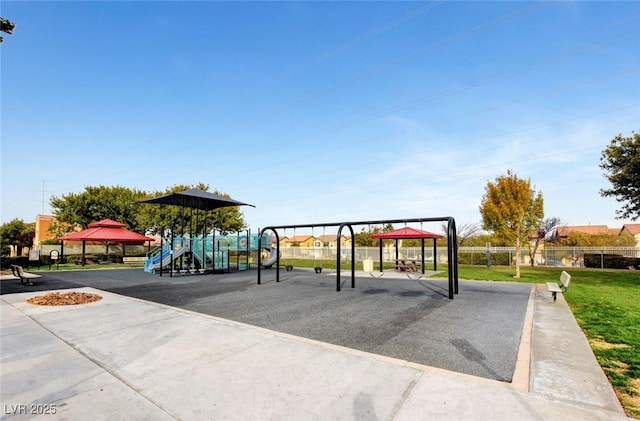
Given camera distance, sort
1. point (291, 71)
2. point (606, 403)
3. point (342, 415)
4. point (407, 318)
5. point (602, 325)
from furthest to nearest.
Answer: point (291, 71) < point (407, 318) < point (602, 325) < point (606, 403) < point (342, 415)

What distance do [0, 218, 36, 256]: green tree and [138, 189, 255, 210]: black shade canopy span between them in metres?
50.3

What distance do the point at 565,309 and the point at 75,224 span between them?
160 feet

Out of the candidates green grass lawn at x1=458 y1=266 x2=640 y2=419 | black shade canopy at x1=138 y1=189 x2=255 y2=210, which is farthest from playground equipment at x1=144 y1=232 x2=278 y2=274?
green grass lawn at x1=458 y1=266 x2=640 y2=419

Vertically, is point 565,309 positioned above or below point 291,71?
below

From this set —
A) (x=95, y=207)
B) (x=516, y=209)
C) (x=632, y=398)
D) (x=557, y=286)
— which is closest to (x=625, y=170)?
(x=516, y=209)

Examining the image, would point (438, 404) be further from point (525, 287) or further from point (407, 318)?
point (525, 287)

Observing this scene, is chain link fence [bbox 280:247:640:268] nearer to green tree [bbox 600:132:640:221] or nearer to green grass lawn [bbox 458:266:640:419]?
green tree [bbox 600:132:640:221]

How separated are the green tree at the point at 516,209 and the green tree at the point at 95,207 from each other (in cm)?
3753

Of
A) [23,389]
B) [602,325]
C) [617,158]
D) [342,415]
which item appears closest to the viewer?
[342,415]

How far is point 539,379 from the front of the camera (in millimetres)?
3691

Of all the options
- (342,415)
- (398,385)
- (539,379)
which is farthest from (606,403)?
(342,415)

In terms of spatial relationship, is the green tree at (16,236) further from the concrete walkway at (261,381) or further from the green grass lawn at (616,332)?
the green grass lawn at (616,332)

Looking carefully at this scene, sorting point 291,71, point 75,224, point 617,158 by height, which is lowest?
point 75,224

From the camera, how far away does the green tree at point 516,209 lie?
17875 mm
